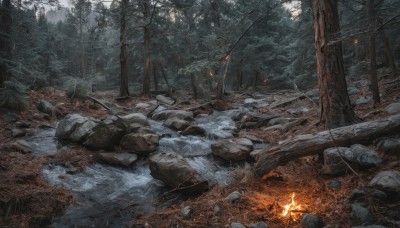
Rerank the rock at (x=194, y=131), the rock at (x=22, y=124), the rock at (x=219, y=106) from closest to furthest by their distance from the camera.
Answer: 1. the rock at (x=22, y=124)
2. the rock at (x=194, y=131)
3. the rock at (x=219, y=106)

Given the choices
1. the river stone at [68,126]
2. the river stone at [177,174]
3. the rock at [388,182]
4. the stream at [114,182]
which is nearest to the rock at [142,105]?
the stream at [114,182]

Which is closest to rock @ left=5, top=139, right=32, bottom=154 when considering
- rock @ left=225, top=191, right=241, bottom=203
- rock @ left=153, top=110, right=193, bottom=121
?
rock @ left=225, top=191, right=241, bottom=203

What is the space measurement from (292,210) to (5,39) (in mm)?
11271

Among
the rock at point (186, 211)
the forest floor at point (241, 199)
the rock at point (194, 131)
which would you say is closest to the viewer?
the forest floor at point (241, 199)

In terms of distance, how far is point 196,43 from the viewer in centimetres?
2523

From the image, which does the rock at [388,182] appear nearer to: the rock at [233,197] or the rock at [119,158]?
the rock at [233,197]

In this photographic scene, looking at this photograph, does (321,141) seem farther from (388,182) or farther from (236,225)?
(236,225)

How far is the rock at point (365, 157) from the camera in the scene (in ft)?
15.1

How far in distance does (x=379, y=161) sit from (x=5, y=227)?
19.2ft

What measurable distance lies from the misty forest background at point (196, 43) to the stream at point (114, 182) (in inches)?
119

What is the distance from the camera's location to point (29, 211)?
14.8ft

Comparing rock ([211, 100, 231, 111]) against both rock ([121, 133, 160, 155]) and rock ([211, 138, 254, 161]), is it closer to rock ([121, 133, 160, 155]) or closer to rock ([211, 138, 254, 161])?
rock ([211, 138, 254, 161])

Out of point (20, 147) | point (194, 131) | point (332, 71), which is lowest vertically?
point (194, 131)

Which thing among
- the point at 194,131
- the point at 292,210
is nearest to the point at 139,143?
the point at 194,131
